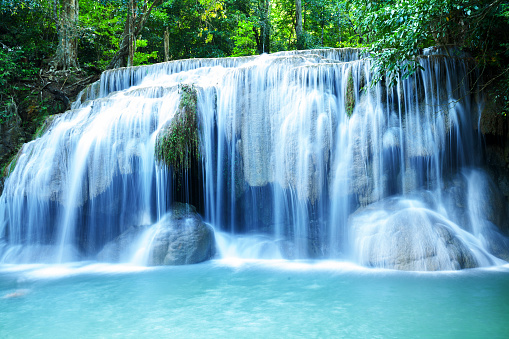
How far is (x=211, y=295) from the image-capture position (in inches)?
226

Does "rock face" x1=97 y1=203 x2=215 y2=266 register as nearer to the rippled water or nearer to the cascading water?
the cascading water

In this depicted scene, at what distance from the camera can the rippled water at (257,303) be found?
4398 millimetres

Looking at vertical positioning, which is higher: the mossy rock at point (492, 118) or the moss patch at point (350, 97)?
the moss patch at point (350, 97)

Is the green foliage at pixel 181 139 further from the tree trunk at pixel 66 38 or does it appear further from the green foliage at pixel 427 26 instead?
the tree trunk at pixel 66 38

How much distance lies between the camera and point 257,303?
5320mm

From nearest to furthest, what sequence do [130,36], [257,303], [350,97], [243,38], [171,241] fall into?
[257,303] < [171,241] < [350,97] < [130,36] < [243,38]

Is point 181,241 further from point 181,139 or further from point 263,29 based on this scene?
point 263,29

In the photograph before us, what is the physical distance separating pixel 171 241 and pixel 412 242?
15.5 ft

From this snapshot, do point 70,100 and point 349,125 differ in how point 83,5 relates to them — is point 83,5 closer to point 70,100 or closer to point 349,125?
point 70,100

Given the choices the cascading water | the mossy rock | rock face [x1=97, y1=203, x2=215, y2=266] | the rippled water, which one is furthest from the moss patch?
rock face [x1=97, y1=203, x2=215, y2=266]

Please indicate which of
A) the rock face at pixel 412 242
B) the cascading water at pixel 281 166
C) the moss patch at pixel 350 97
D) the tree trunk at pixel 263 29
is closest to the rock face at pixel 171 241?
the cascading water at pixel 281 166

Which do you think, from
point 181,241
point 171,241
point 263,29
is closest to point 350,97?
point 181,241

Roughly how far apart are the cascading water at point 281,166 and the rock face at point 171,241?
367 millimetres

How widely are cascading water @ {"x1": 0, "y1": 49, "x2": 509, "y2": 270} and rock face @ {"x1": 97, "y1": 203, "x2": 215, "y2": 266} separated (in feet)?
1.20
